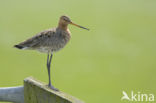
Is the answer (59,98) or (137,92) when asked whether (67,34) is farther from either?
(137,92)

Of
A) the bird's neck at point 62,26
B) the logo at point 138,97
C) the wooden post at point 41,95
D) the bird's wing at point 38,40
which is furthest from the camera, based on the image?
the logo at point 138,97

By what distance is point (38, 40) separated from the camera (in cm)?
219

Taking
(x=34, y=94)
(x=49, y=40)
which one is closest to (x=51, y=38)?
(x=49, y=40)

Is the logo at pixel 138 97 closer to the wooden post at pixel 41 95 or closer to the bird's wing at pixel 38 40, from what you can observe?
the bird's wing at pixel 38 40

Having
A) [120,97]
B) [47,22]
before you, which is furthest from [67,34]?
[47,22]

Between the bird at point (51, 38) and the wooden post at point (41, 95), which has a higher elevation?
the bird at point (51, 38)

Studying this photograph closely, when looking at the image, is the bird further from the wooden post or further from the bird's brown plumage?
the wooden post

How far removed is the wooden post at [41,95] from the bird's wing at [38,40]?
0.66 m

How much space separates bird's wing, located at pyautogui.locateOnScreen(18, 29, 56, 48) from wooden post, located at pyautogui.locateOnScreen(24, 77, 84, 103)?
2.17ft

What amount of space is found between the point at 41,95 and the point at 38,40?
77cm

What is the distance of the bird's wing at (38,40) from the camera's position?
7.00 ft

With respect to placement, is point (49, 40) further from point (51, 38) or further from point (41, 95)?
point (41, 95)

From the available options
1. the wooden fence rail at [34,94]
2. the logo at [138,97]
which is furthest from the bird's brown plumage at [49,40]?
the logo at [138,97]

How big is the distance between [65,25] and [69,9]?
323cm
